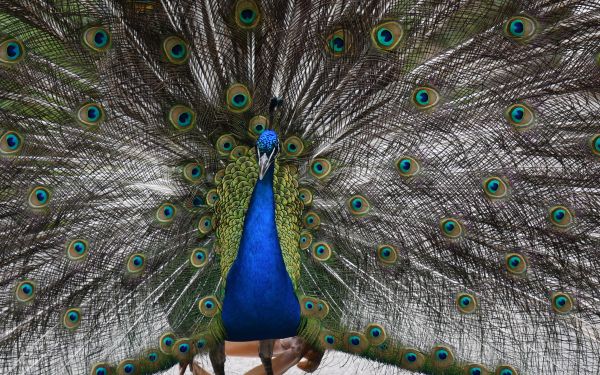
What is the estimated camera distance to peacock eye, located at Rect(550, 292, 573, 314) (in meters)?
2.53

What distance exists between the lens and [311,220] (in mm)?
2650

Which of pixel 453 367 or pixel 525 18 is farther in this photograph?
pixel 453 367

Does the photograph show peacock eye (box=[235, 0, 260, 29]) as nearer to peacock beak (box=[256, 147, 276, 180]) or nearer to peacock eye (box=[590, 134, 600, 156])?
peacock beak (box=[256, 147, 276, 180])

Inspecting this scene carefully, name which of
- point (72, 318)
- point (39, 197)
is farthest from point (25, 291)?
point (39, 197)

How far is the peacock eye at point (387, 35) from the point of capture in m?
2.28

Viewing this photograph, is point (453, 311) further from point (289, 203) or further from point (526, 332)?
point (289, 203)

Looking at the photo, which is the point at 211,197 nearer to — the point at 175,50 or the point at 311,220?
the point at 311,220

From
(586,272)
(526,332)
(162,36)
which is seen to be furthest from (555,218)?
(162,36)

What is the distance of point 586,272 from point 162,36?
1.63 m

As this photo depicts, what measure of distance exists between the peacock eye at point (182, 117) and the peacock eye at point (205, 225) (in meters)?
0.34

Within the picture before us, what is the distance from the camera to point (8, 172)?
2.33 m

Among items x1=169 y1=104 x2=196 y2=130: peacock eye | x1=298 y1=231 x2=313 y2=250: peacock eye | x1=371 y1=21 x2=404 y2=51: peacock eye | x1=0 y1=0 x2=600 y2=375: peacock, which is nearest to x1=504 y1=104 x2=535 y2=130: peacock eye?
x1=0 y1=0 x2=600 y2=375: peacock

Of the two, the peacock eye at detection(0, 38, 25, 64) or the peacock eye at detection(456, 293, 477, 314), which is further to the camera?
the peacock eye at detection(456, 293, 477, 314)

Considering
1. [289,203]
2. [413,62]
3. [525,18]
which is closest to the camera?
[525,18]
